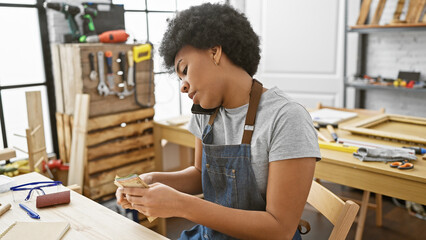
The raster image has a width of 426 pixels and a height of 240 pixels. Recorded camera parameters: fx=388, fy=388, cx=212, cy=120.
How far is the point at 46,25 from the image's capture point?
3.12 m

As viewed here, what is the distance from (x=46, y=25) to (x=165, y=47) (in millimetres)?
2255

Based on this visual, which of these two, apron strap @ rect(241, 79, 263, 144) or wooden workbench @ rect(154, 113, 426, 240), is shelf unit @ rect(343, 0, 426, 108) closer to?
wooden workbench @ rect(154, 113, 426, 240)

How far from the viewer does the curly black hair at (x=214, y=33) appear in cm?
117

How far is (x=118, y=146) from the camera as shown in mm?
3174

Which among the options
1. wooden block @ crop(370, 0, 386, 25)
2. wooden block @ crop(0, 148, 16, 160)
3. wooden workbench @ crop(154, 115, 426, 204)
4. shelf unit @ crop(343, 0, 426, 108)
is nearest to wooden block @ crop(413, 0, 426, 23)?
shelf unit @ crop(343, 0, 426, 108)

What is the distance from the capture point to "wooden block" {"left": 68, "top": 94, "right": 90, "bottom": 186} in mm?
2686

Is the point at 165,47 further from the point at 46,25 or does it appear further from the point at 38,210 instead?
the point at 46,25

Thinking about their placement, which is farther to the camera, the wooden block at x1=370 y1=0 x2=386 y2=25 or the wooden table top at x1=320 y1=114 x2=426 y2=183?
the wooden block at x1=370 y1=0 x2=386 y2=25

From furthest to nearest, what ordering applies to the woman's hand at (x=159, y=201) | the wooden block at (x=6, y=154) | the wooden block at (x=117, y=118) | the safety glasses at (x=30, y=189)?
1. the wooden block at (x=117, y=118)
2. the wooden block at (x=6, y=154)
3. the safety glasses at (x=30, y=189)
4. the woman's hand at (x=159, y=201)

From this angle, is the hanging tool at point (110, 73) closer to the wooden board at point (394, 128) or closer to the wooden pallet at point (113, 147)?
the wooden pallet at point (113, 147)

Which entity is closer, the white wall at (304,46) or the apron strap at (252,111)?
the apron strap at (252,111)

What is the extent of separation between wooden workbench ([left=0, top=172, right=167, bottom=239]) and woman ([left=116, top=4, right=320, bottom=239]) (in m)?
0.06

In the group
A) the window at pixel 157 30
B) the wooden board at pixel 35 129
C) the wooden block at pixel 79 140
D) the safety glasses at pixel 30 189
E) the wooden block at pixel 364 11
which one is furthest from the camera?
the wooden block at pixel 364 11

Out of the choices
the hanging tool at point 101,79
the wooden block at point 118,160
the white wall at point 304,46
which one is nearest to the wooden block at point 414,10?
the white wall at point 304,46
